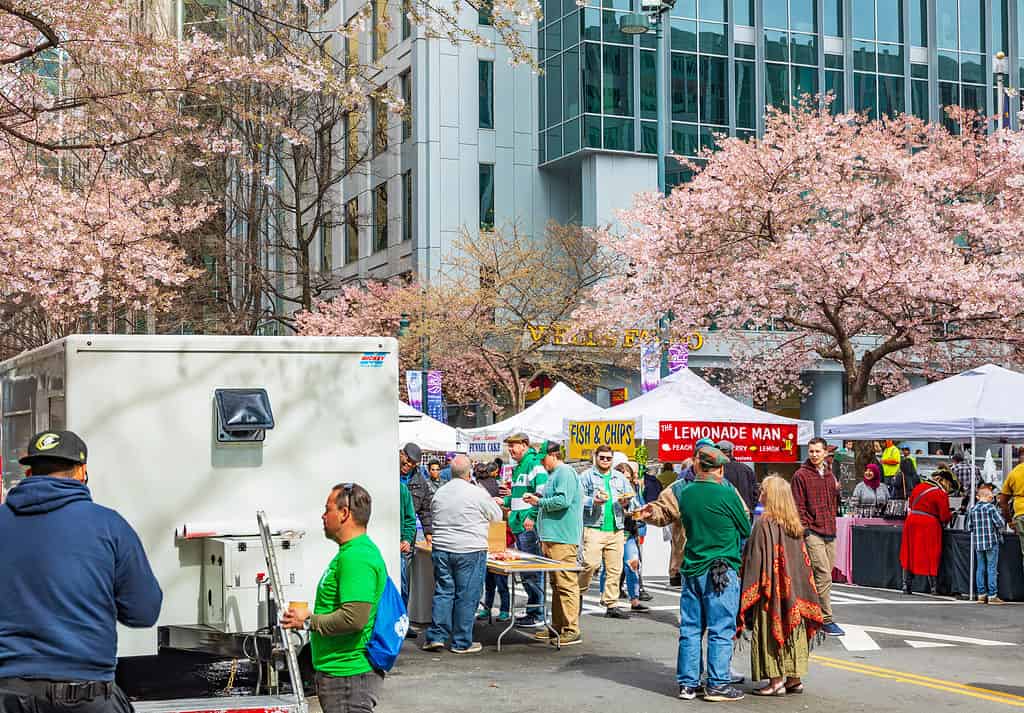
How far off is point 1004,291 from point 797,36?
2671 cm

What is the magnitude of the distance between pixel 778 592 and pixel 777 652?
0.52m

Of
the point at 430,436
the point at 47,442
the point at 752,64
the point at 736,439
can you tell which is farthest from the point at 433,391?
the point at 47,442

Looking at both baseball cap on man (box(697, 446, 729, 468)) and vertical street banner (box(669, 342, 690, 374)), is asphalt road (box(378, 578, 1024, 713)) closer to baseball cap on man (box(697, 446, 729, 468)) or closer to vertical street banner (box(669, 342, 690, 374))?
baseball cap on man (box(697, 446, 729, 468))

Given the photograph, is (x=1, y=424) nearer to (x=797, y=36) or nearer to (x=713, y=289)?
(x=713, y=289)

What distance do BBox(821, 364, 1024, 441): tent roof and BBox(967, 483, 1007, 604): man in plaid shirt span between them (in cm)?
123

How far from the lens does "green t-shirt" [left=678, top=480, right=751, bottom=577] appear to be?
1032cm

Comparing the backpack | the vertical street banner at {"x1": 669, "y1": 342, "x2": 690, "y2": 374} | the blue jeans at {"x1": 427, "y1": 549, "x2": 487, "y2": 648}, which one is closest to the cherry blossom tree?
the vertical street banner at {"x1": 669, "y1": 342, "x2": 690, "y2": 374}

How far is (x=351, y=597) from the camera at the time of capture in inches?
243

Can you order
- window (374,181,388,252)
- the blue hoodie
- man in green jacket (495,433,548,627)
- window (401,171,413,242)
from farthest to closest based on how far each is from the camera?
window (374,181,388,252) < window (401,171,413,242) < man in green jacket (495,433,548,627) < the blue hoodie

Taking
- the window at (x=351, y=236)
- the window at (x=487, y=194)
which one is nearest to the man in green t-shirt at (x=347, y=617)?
the window at (x=487, y=194)

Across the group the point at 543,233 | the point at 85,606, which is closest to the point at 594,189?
the point at 543,233

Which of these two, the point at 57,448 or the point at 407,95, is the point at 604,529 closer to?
the point at 57,448

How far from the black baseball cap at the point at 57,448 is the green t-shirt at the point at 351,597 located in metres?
1.41

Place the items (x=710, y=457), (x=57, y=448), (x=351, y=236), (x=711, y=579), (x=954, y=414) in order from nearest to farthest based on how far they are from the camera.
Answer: (x=57, y=448), (x=711, y=579), (x=710, y=457), (x=954, y=414), (x=351, y=236)
